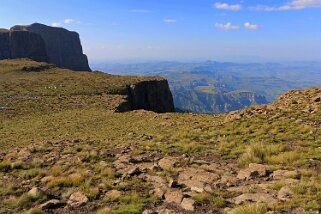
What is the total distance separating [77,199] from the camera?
14.1 metres

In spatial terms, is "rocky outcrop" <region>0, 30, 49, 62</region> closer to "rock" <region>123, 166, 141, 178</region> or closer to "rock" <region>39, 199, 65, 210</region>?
"rock" <region>123, 166, 141, 178</region>

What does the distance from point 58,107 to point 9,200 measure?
41.8m

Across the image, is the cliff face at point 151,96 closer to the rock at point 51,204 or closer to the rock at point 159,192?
the rock at point 159,192

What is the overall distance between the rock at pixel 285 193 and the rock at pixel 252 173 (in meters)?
2.28

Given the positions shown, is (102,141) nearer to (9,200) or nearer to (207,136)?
(207,136)

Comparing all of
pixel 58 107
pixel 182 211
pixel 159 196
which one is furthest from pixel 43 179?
pixel 58 107

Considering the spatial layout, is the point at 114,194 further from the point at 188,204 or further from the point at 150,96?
the point at 150,96

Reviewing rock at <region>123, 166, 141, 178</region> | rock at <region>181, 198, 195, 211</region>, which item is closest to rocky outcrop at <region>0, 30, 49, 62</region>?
rock at <region>123, 166, 141, 178</region>

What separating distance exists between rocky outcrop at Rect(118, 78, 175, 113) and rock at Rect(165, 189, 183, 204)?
56896mm

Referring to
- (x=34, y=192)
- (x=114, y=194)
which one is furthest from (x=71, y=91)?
(x=114, y=194)

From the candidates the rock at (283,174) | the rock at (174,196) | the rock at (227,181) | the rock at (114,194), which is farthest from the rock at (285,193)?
the rock at (114,194)

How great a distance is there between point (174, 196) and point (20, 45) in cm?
17918

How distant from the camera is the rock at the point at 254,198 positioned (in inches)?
483

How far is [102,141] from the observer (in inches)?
1045
